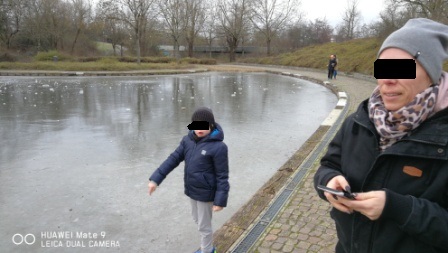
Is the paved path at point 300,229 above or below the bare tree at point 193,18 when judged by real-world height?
below

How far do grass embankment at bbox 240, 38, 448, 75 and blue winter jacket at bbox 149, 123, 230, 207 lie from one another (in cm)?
2306

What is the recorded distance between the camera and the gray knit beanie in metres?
1.46

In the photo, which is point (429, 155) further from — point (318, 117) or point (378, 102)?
point (318, 117)

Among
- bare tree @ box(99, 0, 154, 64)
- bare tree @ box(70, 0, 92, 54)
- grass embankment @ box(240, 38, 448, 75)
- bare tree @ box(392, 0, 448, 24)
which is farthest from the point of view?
bare tree @ box(70, 0, 92, 54)

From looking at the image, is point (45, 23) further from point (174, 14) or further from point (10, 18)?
point (174, 14)

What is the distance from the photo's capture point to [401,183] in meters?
1.51

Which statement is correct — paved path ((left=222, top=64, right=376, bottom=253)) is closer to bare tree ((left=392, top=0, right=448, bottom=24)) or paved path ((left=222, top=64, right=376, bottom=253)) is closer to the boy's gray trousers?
the boy's gray trousers

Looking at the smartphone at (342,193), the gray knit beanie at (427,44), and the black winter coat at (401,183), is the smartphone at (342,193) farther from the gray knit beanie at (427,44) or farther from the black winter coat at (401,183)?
the gray knit beanie at (427,44)

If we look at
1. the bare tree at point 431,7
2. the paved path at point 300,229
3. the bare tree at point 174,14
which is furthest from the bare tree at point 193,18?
the paved path at point 300,229

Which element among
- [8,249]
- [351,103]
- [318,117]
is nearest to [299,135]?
[318,117]

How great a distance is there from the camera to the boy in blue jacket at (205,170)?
3182mm

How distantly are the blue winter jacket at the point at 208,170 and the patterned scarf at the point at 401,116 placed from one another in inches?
69.8

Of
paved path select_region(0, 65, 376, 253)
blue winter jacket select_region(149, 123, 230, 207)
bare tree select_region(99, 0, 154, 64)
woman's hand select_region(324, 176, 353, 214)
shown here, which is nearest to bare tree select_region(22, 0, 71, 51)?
bare tree select_region(99, 0, 154, 64)

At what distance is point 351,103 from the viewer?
39.9ft
